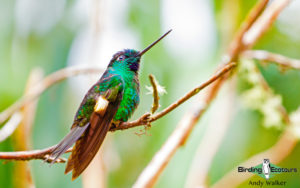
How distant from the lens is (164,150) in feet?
5.01

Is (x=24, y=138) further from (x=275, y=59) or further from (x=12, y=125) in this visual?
(x=275, y=59)

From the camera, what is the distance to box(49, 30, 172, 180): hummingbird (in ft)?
3.90

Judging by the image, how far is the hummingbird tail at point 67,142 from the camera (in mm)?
1141

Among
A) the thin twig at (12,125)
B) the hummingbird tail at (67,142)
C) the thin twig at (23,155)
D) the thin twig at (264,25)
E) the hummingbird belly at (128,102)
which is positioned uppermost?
the thin twig at (264,25)

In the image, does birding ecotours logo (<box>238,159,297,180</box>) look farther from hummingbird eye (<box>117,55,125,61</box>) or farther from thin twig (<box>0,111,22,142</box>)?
thin twig (<box>0,111,22,142</box>)

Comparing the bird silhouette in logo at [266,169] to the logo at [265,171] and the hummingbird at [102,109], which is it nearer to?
the logo at [265,171]

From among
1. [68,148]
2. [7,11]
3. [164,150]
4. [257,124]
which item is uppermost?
[7,11]

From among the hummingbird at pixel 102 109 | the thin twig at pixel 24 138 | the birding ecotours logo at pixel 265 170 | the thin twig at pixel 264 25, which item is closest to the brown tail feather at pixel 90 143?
the hummingbird at pixel 102 109

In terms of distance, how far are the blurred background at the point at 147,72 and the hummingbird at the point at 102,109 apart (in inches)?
17.7

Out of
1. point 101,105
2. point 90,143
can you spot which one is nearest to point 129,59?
point 101,105

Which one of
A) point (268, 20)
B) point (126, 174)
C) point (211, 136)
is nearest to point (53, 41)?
point (126, 174)

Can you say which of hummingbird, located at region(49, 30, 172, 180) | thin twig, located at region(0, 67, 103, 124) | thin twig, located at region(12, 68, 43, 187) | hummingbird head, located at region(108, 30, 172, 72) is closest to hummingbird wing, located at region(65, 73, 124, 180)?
hummingbird, located at region(49, 30, 172, 180)

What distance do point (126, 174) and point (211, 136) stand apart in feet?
3.65

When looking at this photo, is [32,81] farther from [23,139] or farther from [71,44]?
[71,44]
